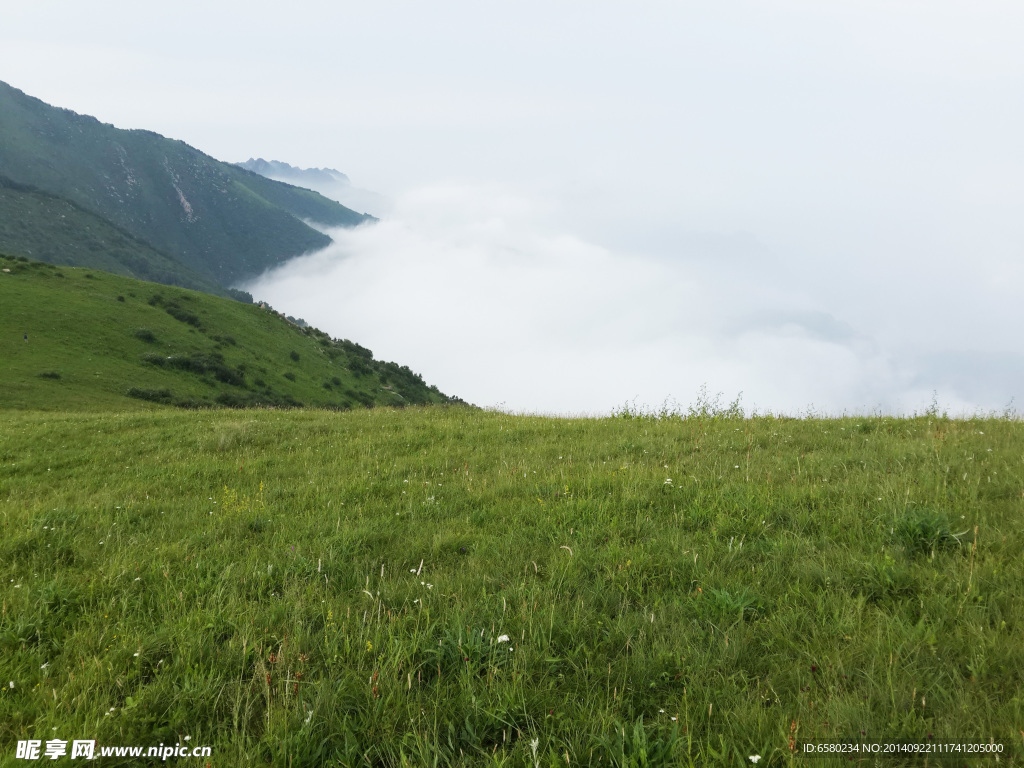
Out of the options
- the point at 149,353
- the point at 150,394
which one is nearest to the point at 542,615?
the point at 150,394

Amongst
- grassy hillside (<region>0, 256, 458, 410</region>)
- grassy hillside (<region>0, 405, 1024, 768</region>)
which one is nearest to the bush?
grassy hillside (<region>0, 256, 458, 410</region>)

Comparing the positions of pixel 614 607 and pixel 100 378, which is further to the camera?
pixel 100 378

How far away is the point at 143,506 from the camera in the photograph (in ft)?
24.3

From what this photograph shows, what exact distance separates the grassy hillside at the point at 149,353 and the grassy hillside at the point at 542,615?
39417mm

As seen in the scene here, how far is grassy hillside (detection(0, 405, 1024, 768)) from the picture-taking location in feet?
9.06

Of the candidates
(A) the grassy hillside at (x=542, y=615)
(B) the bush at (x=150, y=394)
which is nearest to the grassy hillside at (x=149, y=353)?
(B) the bush at (x=150, y=394)

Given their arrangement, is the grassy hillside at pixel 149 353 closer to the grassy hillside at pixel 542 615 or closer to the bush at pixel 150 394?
the bush at pixel 150 394

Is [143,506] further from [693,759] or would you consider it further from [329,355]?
[329,355]

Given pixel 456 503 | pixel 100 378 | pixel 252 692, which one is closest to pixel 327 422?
pixel 456 503

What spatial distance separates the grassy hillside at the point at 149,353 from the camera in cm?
4119

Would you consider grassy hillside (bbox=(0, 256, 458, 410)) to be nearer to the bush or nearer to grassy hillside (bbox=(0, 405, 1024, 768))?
the bush

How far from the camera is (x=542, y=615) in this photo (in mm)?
3750

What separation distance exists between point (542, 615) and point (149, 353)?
64.5 m

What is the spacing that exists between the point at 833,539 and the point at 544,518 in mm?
2932
